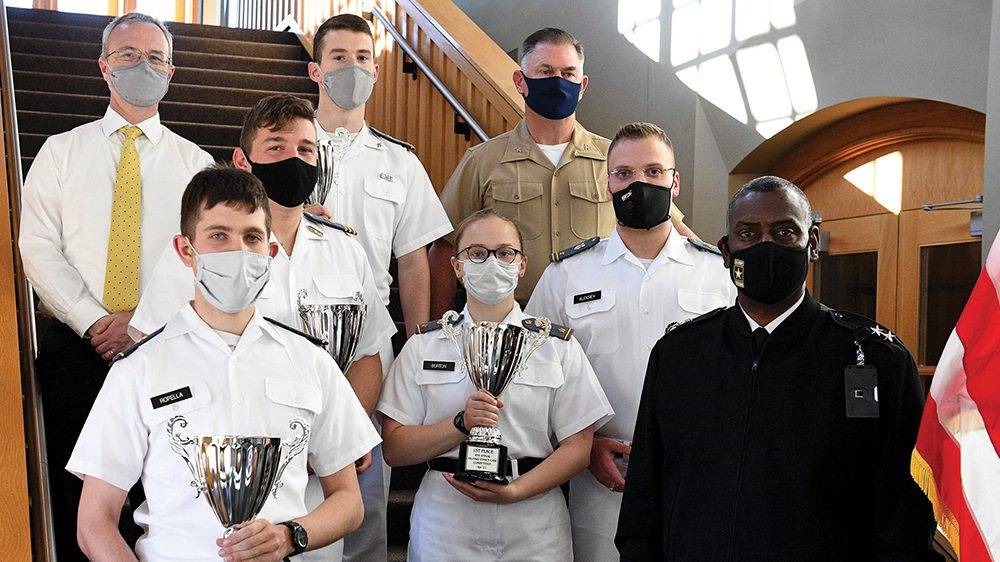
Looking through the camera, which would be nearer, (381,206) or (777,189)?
(777,189)

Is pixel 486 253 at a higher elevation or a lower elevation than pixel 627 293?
higher

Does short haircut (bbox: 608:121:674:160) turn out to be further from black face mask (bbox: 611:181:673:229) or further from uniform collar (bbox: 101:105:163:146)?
uniform collar (bbox: 101:105:163:146)

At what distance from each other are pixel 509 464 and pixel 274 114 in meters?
1.14

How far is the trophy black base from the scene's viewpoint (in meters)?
2.65

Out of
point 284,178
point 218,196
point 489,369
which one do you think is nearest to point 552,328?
point 489,369

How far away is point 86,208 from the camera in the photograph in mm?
3131

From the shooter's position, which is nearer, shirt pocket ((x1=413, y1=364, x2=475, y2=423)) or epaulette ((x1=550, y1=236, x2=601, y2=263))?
shirt pocket ((x1=413, y1=364, x2=475, y2=423))

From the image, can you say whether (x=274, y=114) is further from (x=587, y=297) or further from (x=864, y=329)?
(x=864, y=329)

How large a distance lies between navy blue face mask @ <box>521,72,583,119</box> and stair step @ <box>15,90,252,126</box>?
9.41ft

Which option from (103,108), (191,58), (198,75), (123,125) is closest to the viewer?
(123,125)

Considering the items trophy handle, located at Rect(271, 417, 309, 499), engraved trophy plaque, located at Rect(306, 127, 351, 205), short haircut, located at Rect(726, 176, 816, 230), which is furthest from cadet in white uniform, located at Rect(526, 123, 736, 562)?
trophy handle, located at Rect(271, 417, 309, 499)

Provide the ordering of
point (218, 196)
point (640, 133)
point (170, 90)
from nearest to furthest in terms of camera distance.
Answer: point (218, 196) < point (640, 133) < point (170, 90)

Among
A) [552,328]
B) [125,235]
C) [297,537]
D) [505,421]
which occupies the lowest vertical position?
[297,537]

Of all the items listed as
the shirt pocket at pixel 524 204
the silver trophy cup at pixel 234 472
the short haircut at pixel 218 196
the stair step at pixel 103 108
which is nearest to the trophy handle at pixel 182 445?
the silver trophy cup at pixel 234 472
